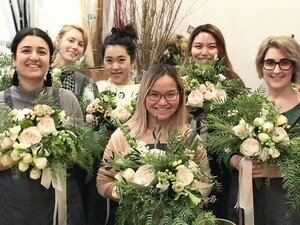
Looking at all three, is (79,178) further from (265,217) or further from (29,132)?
(265,217)

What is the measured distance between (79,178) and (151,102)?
62 cm

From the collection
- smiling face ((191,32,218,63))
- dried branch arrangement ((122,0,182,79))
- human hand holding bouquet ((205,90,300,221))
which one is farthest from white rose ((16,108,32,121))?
dried branch arrangement ((122,0,182,79))

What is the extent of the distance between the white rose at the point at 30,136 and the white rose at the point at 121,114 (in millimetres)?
671

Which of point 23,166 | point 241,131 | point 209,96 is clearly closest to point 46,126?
point 23,166

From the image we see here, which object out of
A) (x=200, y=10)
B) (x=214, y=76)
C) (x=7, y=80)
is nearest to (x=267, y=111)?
(x=214, y=76)

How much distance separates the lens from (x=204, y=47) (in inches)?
124

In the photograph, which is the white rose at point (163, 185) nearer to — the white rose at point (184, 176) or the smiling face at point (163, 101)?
the white rose at point (184, 176)

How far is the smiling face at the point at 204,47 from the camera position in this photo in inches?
123

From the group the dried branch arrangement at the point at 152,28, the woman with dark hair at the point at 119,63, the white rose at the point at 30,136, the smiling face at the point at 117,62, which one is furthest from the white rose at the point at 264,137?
the dried branch arrangement at the point at 152,28

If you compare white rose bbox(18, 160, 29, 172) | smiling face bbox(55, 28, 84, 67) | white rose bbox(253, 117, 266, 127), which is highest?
smiling face bbox(55, 28, 84, 67)

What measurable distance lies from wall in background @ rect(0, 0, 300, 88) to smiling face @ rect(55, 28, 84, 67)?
5.54 feet

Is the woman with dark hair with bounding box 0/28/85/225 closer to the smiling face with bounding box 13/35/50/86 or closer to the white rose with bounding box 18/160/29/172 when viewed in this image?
the smiling face with bounding box 13/35/50/86

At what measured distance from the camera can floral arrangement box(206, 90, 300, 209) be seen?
6.36 feet

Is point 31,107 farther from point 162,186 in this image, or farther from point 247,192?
point 247,192
